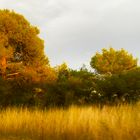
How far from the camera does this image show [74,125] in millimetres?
11531

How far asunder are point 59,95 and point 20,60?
6.45 meters

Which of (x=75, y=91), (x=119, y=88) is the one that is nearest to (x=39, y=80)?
(x=75, y=91)

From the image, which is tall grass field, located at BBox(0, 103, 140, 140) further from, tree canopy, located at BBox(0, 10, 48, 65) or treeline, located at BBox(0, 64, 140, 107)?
tree canopy, located at BBox(0, 10, 48, 65)

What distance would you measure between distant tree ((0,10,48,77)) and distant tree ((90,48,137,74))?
25960mm

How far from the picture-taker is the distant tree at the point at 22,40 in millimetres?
28266

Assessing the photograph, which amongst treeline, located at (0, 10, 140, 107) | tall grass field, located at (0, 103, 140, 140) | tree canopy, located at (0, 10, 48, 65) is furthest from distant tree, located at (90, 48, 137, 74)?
tall grass field, located at (0, 103, 140, 140)

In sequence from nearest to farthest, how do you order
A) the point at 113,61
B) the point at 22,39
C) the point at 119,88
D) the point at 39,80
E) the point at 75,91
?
the point at 119,88, the point at 75,91, the point at 39,80, the point at 22,39, the point at 113,61

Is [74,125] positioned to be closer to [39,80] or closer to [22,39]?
[39,80]

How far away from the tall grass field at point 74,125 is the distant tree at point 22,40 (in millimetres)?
14097

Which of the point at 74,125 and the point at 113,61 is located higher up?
the point at 113,61

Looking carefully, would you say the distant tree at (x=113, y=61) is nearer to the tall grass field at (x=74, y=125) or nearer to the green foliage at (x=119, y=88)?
the green foliage at (x=119, y=88)

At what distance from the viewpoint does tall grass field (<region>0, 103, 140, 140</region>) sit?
10.0m

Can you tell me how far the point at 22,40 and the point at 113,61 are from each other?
98.9 ft

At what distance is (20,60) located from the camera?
94.0ft
